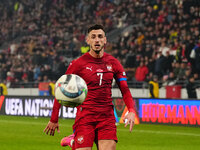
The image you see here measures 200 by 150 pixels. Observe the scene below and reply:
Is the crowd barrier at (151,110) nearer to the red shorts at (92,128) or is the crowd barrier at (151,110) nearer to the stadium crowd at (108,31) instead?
the stadium crowd at (108,31)

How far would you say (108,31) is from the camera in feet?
91.3

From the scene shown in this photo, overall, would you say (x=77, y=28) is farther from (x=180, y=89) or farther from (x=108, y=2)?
(x=180, y=89)

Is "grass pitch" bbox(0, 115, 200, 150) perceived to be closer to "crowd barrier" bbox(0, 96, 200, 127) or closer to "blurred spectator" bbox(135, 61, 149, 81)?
"crowd barrier" bbox(0, 96, 200, 127)

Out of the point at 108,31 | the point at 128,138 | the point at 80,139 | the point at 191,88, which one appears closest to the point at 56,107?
the point at 80,139

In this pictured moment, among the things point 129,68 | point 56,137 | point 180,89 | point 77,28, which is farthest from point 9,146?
point 77,28

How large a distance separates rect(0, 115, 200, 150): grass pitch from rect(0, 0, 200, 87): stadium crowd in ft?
12.5

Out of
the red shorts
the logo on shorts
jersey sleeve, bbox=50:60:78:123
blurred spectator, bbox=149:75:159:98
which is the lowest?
blurred spectator, bbox=149:75:159:98

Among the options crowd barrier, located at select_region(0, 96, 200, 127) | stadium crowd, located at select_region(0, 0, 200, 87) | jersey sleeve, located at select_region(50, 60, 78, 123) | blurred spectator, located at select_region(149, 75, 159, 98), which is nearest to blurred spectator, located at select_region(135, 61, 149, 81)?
stadium crowd, located at select_region(0, 0, 200, 87)

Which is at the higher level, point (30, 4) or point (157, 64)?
point (30, 4)

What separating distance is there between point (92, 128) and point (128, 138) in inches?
287

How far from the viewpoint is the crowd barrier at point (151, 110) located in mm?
15680

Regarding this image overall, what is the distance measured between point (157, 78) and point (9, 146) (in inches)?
393

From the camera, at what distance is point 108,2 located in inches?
1169

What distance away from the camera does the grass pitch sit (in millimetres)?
11016
